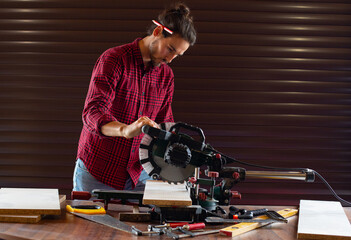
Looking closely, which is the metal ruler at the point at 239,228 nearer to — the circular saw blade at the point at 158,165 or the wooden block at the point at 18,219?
the circular saw blade at the point at 158,165

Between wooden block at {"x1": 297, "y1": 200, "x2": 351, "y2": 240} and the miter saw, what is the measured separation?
20cm

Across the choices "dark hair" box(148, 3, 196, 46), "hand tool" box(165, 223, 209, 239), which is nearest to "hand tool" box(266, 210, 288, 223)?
"hand tool" box(165, 223, 209, 239)

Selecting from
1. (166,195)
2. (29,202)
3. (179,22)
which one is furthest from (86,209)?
(179,22)

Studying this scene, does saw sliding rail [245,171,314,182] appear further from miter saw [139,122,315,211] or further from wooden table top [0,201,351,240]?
wooden table top [0,201,351,240]

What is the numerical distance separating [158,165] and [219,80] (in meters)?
1.76

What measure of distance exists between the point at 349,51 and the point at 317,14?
1.47 feet

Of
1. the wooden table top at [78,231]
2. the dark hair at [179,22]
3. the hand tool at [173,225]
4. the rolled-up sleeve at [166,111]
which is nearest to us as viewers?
the wooden table top at [78,231]

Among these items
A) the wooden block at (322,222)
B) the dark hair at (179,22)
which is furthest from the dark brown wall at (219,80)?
the wooden block at (322,222)

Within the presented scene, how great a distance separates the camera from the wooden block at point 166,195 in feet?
6.03

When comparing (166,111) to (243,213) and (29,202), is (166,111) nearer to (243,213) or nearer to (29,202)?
(243,213)

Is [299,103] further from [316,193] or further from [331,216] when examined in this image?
[331,216]

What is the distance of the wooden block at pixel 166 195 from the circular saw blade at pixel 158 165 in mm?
75

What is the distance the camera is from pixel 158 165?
197 cm

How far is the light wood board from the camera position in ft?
5.99
